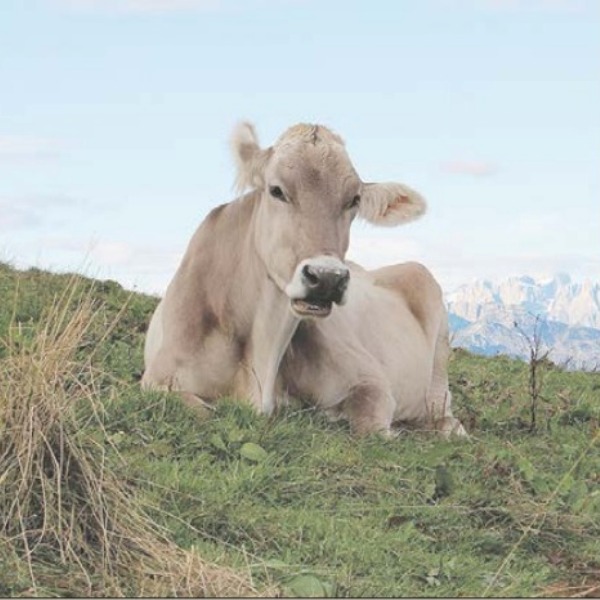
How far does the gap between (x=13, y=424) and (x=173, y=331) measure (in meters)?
3.75

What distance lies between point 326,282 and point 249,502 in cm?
208

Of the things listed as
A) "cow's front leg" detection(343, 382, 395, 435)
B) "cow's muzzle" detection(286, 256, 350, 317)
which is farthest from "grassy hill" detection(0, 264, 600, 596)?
"cow's muzzle" detection(286, 256, 350, 317)

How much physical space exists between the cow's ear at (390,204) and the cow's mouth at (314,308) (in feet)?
4.33

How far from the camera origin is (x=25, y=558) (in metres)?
5.96

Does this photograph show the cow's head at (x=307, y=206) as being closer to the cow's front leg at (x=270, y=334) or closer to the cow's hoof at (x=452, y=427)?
the cow's front leg at (x=270, y=334)

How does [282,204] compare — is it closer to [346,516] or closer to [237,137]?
[237,137]

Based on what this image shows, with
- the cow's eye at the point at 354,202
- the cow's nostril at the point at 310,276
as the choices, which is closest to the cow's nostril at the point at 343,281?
the cow's nostril at the point at 310,276

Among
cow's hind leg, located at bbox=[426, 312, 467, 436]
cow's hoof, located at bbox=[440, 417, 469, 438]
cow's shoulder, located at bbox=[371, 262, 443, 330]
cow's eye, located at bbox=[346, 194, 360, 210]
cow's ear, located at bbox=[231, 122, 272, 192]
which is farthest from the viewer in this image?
cow's shoulder, located at bbox=[371, 262, 443, 330]

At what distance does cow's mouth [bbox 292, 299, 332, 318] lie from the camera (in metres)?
9.12

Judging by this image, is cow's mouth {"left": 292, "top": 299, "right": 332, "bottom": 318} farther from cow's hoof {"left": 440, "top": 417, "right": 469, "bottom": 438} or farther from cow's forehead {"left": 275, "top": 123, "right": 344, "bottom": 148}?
cow's hoof {"left": 440, "top": 417, "right": 469, "bottom": 438}

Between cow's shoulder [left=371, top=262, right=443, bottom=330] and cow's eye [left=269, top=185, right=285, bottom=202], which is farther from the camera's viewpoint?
cow's shoulder [left=371, top=262, right=443, bottom=330]

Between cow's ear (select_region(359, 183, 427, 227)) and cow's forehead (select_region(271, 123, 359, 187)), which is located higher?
cow's forehead (select_region(271, 123, 359, 187))

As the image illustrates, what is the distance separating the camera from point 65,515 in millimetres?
6215

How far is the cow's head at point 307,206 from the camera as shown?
9.12 metres
